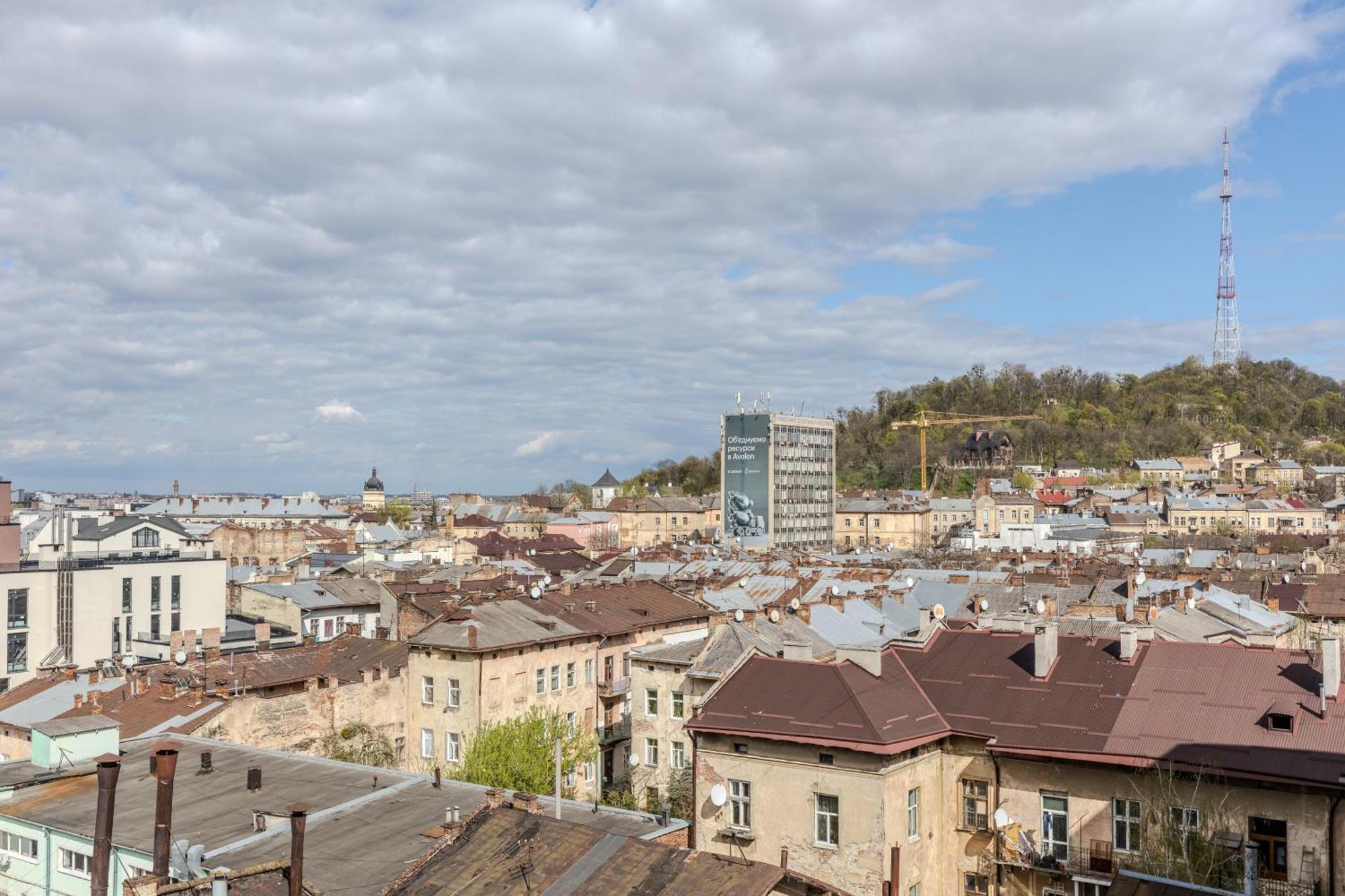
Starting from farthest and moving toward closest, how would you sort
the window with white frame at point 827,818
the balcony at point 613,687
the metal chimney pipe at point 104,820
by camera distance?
the balcony at point 613,687 → the window with white frame at point 827,818 → the metal chimney pipe at point 104,820

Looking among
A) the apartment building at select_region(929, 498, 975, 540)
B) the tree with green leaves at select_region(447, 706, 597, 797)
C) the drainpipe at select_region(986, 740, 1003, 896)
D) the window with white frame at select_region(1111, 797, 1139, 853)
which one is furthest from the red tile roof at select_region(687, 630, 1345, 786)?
the apartment building at select_region(929, 498, 975, 540)

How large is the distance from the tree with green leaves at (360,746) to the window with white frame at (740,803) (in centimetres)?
1482

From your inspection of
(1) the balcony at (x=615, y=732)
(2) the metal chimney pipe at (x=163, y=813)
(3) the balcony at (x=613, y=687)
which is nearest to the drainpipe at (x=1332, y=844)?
(2) the metal chimney pipe at (x=163, y=813)

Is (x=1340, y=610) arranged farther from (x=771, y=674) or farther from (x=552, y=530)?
(x=552, y=530)

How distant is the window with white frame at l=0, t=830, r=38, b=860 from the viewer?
23.6 meters

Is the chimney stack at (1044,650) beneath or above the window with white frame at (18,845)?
above

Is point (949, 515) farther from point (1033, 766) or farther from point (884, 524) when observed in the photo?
point (1033, 766)

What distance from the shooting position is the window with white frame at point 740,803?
24.4 m

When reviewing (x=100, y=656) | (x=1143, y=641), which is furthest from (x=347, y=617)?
(x=1143, y=641)

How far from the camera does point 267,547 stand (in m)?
114

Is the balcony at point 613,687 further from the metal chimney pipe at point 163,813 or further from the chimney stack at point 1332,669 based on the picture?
the chimney stack at point 1332,669

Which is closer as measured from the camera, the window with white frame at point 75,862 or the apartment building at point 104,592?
the window with white frame at point 75,862

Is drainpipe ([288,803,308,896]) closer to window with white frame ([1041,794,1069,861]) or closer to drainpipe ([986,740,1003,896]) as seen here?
drainpipe ([986,740,1003,896])

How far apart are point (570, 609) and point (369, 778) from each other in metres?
19.8
